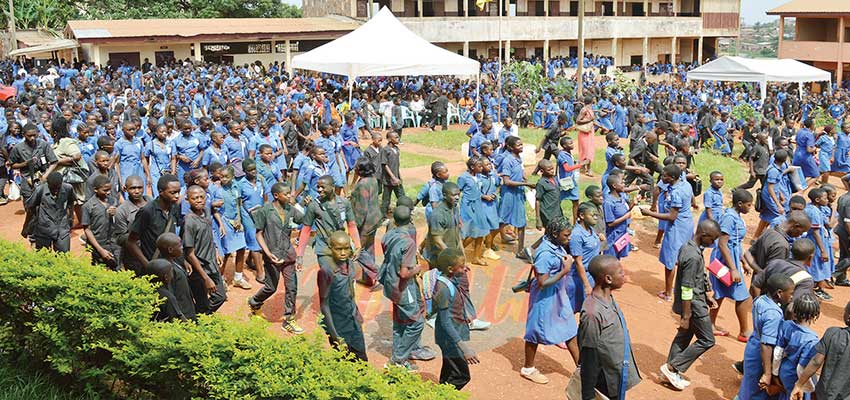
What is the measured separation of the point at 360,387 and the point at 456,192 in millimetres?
3927

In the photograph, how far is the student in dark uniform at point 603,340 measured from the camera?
501 centimetres

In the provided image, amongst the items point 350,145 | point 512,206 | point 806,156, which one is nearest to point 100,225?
point 512,206

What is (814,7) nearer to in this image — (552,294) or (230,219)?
(230,219)

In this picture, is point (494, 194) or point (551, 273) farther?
point (494, 194)

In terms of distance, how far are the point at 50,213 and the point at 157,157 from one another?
9.71ft

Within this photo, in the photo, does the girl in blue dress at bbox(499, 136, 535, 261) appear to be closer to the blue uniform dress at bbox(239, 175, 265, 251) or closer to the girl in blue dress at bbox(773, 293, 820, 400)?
the blue uniform dress at bbox(239, 175, 265, 251)

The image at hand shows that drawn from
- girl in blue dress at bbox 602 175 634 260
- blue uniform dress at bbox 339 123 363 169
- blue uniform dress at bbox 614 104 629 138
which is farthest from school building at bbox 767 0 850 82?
girl in blue dress at bbox 602 175 634 260

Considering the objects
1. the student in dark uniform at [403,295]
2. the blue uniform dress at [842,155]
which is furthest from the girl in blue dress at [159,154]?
the blue uniform dress at [842,155]

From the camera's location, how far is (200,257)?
646 centimetres

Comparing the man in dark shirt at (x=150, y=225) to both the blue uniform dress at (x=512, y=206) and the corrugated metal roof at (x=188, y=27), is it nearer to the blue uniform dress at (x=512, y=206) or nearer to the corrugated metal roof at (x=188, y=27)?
the blue uniform dress at (x=512, y=206)

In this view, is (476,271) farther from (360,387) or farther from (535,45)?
(535,45)

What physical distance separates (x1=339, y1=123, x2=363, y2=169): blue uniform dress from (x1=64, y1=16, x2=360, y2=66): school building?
18296 millimetres

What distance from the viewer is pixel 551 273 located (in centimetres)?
613

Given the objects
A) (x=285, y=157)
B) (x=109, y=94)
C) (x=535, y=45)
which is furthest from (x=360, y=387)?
(x=535, y=45)
